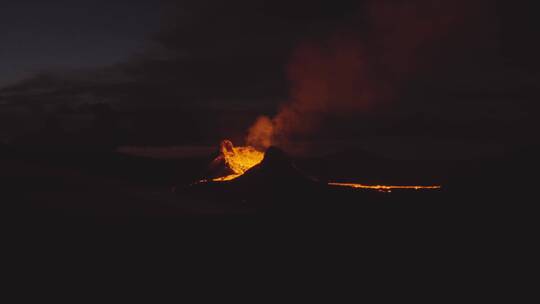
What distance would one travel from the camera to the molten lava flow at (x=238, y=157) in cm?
4056

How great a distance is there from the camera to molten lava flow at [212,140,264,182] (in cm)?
4056

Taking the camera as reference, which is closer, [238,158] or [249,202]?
[249,202]

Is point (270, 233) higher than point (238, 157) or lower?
lower

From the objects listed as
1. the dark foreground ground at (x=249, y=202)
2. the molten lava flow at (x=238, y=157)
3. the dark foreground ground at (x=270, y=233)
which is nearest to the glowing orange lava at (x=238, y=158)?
the molten lava flow at (x=238, y=157)

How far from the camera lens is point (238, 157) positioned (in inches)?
1676

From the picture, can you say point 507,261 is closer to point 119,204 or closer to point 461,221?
point 461,221

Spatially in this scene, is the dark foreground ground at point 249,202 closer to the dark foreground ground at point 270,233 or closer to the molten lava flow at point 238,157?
the dark foreground ground at point 270,233

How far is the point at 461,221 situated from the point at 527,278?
7.86 meters

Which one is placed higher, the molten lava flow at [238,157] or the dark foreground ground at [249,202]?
the molten lava flow at [238,157]

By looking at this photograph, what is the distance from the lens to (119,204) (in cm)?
2553

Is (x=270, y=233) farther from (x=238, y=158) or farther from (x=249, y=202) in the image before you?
(x=238, y=158)

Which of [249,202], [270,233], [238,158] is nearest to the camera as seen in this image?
[270,233]

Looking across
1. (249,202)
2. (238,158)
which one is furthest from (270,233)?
(238,158)

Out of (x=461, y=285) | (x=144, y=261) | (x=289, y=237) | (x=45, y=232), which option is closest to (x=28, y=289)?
(x=144, y=261)
